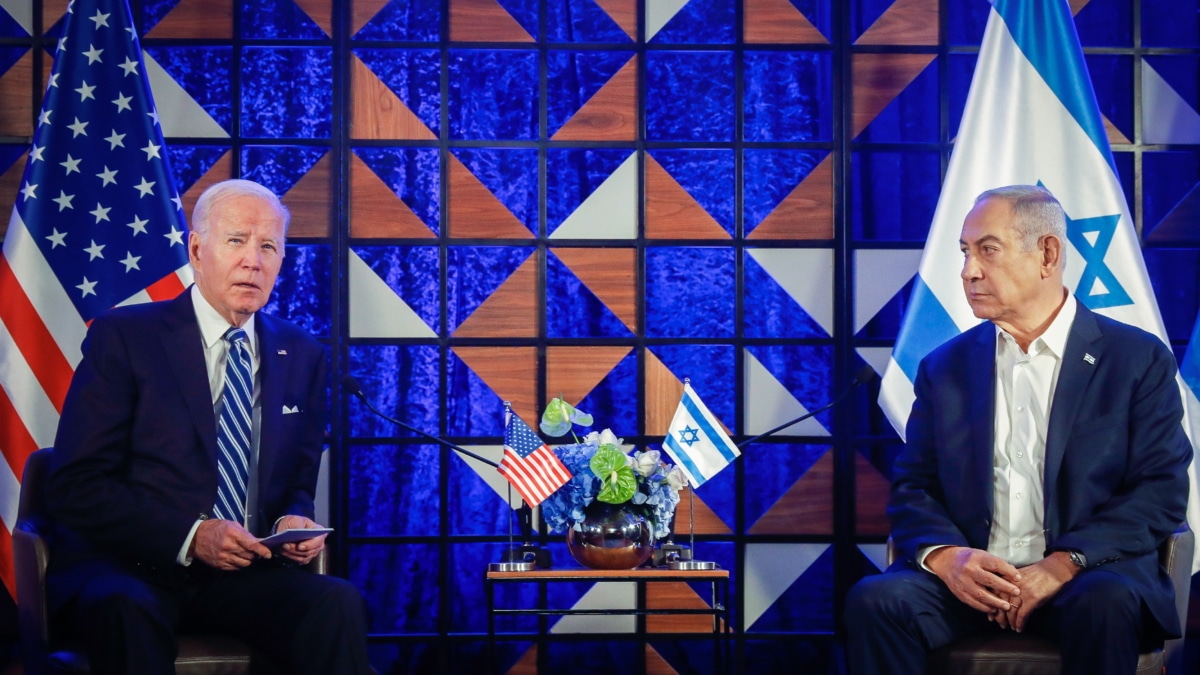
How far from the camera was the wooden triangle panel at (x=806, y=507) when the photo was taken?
4.55m

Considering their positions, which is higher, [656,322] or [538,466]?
[656,322]

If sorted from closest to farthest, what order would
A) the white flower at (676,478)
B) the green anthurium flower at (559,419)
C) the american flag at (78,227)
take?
1. the white flower at (676,478)
2. the green anthurium flower at (559,419)
3. the american flag at (78,227)

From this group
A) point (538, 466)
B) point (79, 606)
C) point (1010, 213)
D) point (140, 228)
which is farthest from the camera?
point (140, 228)

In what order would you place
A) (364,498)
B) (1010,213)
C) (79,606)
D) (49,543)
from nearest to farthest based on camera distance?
(79,606) < (49,543) < (1010,213) < (364,498)

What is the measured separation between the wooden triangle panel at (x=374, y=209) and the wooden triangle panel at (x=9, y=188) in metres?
1.25

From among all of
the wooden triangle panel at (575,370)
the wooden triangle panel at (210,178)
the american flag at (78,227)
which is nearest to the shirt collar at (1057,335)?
the wooden triangle panel at (575,370)

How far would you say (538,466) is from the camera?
11.9ft

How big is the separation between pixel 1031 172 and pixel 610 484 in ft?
6.37

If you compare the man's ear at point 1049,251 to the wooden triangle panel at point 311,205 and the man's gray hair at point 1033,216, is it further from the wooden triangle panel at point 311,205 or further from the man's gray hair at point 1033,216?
the wooden triangle panel at point 311,205

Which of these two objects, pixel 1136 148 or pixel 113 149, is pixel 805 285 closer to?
pixel 1136 148

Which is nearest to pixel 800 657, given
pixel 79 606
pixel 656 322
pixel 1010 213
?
pixel 656 322

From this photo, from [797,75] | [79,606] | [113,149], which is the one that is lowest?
[79,606]

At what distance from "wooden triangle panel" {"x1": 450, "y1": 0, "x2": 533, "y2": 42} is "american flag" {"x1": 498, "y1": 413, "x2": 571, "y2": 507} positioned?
1723 mm

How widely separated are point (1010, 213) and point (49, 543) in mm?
2747
